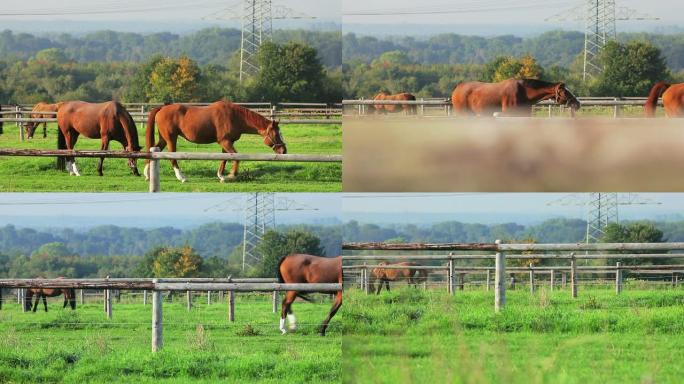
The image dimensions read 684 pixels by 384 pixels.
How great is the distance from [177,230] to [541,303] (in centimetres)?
3642

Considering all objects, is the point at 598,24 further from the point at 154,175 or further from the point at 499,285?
the point at 499,285

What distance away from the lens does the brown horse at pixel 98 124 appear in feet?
35.7

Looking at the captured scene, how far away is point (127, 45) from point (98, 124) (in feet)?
85.6

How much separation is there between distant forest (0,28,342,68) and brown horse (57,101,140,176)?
19.8 metres

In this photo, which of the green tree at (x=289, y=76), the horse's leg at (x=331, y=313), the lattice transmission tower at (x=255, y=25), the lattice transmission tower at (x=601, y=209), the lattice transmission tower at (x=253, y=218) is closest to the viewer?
the horse's leg at (x=331, y=313)

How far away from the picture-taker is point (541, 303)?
209 inches

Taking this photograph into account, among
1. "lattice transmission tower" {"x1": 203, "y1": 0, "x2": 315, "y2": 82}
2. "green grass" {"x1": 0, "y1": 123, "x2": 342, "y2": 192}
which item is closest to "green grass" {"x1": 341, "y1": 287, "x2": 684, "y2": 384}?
"green grass" {"x1": 0, "y1": 123, "x2": 342, "y2": 192}

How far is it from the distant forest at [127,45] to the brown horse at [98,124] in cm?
1975

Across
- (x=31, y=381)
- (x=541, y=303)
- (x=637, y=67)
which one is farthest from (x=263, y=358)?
(x=637, y=67)

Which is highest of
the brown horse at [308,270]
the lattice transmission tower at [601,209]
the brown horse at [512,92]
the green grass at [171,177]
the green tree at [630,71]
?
the green tree at [630,71]

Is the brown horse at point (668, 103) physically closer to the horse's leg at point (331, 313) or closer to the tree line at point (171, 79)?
the horse's leg at point (331, 313)

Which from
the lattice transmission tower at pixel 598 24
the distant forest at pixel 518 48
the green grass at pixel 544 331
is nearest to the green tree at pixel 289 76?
the distant forest at pixel 518 48

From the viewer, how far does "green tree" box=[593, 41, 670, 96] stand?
18016mm

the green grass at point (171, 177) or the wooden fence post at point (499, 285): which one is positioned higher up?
the green grass at point (171, 177)
